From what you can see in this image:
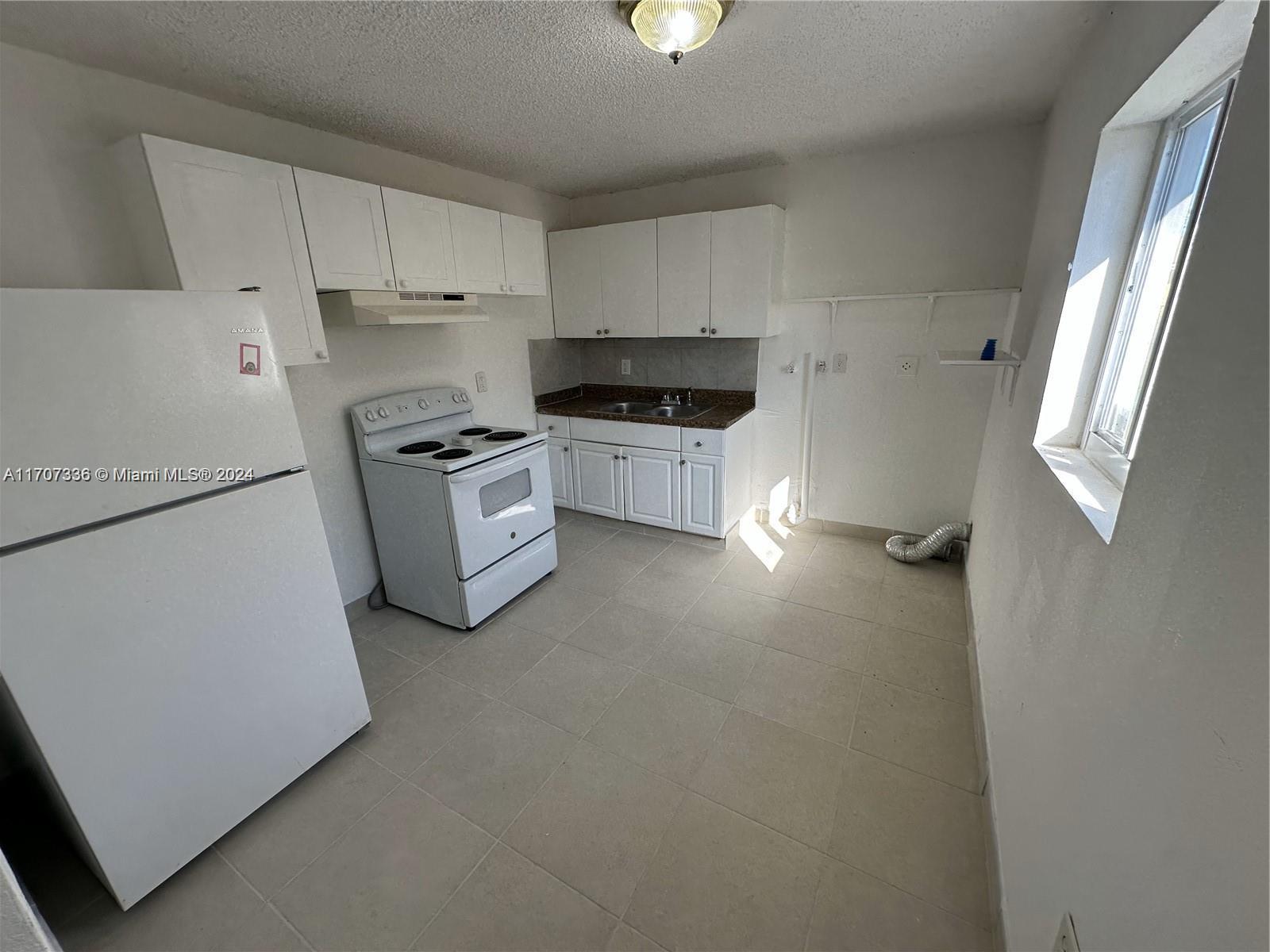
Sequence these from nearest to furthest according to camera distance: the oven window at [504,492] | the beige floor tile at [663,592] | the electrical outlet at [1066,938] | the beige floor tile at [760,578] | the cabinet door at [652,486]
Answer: the electrical outlet at [1066,938] → the oven window at [504,492] → the beige floor tile at [663,592] → the beige floor tile at [760,578] → the cabinet door at [652,486]

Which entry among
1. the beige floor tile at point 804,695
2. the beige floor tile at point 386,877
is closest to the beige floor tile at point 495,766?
the beige floor tile at point 386,877

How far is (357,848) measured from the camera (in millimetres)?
1521

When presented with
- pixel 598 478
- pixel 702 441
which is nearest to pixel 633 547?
pixel 598 478

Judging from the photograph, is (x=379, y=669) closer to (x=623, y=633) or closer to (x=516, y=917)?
(x=623, y=633)

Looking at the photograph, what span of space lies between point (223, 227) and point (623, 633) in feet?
7.51

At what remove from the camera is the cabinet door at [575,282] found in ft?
11.3

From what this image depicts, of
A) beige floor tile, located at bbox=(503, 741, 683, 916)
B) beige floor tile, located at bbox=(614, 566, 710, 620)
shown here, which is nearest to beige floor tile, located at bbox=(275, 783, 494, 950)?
beige floor tile, located at bbox=(503, 741, 683, 916)

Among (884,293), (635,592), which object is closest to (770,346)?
(884,293)

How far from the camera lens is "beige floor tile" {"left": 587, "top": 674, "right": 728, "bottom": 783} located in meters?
1.79

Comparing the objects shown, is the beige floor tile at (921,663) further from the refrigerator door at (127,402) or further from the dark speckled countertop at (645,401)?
the refrigerator door at (127,402)

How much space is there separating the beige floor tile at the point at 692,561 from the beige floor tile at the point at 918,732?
3.81ft

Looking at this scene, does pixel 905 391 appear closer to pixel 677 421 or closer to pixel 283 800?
pixel 677 421

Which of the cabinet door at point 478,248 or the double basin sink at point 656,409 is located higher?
the cabinet door at point 478,248

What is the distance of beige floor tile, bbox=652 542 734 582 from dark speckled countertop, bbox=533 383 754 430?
33.0 inches
